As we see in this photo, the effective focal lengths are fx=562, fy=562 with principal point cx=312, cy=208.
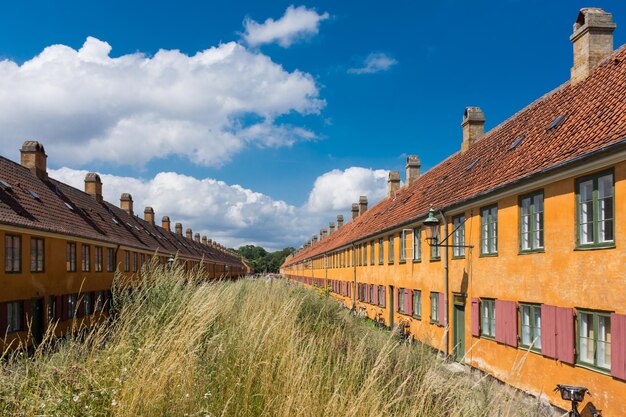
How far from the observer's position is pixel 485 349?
15195 millimetres

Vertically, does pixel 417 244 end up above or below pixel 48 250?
above

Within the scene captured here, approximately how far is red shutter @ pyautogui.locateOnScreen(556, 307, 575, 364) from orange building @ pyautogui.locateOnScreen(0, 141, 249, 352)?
7358 mm

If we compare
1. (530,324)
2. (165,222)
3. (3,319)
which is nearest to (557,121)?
(530,324)

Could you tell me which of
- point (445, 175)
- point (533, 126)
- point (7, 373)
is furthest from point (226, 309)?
point (445, 175)

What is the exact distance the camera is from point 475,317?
15648mm

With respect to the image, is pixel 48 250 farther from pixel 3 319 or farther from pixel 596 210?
pixel 596 210

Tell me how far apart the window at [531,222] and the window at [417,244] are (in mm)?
8082

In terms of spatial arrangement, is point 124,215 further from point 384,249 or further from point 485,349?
point 485,349

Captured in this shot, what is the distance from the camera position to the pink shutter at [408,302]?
2225 cm

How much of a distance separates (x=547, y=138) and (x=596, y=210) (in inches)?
151

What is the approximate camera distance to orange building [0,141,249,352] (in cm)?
1844

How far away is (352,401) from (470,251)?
1277 cm

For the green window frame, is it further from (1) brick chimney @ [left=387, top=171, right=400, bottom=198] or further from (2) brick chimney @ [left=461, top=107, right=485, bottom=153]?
(1) brick chimney @ [left=387, top=171, right=400, bottom=198]

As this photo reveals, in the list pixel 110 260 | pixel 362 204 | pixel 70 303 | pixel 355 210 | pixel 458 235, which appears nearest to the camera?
pixel 458 235
